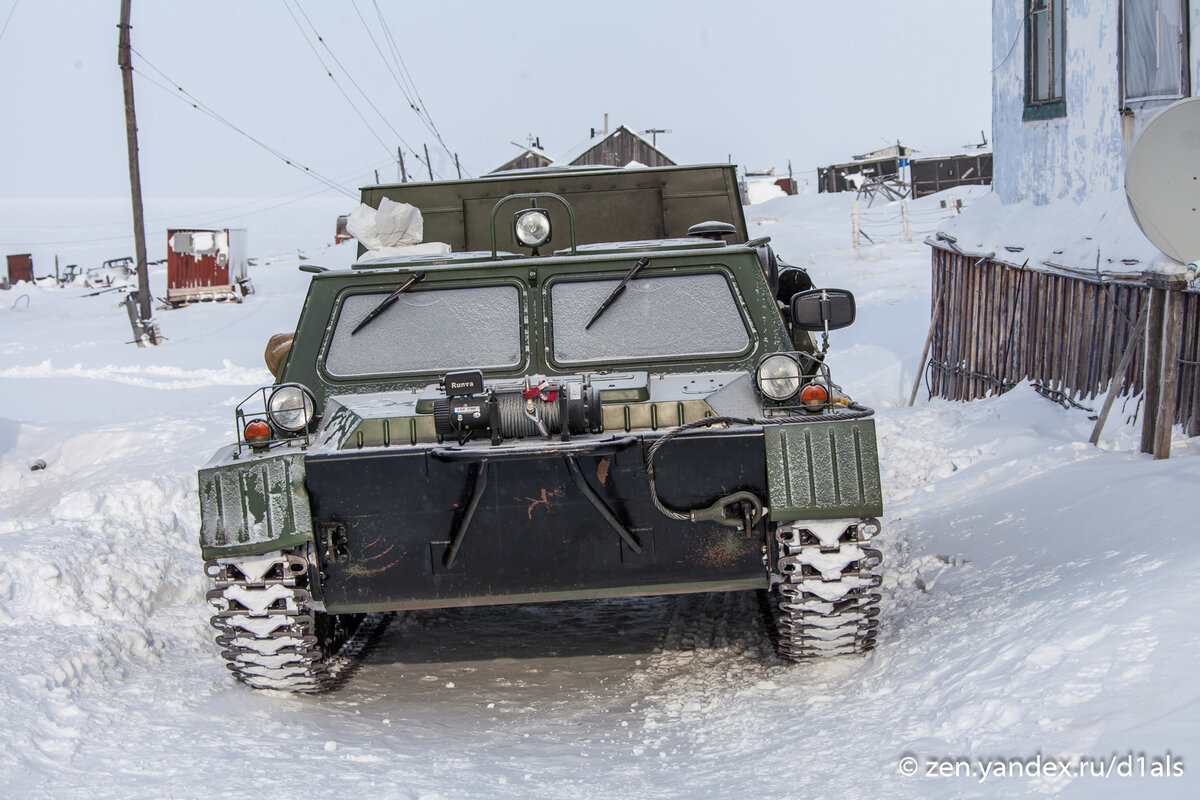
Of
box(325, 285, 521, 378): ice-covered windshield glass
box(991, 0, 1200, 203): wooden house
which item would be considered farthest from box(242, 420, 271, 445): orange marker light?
box(991, 0, 1200, 203): wooden house

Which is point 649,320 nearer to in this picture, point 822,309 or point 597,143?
point 822,309

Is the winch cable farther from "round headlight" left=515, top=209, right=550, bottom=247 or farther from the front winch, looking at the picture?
"round headlight" left=515, top=209, right=550, bottom=247

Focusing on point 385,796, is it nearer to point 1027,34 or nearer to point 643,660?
point 643,660

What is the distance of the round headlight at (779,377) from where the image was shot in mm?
5297

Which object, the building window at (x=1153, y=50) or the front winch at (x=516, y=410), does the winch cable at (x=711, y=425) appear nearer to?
the front winch at (x=516, y=410)

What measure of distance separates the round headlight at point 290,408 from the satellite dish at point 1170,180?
4.53 m

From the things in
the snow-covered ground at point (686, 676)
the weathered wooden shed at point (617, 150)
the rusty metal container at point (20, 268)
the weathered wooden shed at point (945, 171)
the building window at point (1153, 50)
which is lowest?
the snow-covered ground at point (686, 676)

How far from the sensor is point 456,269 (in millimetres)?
6145

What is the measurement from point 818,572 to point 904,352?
12.4 metres

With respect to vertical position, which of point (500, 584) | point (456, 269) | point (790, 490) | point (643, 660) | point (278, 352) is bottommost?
point (643, 660)

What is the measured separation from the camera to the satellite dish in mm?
6570

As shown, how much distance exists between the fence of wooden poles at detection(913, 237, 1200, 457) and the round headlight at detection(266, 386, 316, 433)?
15.7ft

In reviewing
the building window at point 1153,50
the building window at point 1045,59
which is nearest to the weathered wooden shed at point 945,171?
the building window at point 1045,59

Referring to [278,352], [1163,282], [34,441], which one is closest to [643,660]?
[278,352]
